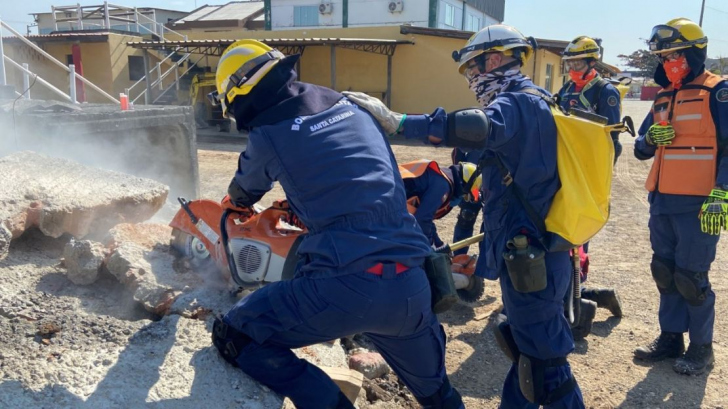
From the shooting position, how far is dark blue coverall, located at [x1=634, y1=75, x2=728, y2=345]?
388 cm

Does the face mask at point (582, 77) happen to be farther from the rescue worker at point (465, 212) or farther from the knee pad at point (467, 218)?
the knee pad at point (467, 218)

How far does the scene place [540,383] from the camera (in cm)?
293

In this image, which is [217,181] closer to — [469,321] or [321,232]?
[469,321]

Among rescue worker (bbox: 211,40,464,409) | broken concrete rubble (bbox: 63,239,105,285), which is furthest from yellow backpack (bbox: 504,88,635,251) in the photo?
broken concrete rubble (bbox: 63,239,105,285)

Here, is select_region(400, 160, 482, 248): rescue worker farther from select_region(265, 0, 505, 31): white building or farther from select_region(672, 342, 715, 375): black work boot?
select_region(265, 0, 505, 31): white building

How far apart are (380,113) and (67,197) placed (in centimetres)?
246

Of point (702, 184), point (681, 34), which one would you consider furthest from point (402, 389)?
point (681, 34)

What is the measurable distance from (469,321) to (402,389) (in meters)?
1.33

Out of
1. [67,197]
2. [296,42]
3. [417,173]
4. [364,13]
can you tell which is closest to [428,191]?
[417,173]

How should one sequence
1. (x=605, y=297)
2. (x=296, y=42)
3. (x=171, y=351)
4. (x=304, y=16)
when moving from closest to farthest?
1. (x=171, y=351)
2. (x=605, y=297)
3. (x=296, y=42)
4. (x=304, y=16)

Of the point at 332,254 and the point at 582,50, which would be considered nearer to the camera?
the point at 332,254

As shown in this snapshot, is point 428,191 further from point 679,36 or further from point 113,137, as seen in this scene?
point 113,137

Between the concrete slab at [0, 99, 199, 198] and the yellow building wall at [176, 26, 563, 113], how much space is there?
1427cm

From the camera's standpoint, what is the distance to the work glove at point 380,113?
9.07ft
